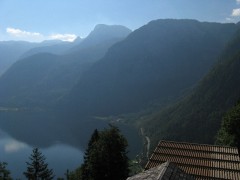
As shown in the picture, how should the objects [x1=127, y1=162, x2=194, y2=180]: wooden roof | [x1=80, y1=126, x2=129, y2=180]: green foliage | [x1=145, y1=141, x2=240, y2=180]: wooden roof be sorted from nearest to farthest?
1. [x1=127, y1=162, x2=194, y2=180]: wooden roof
2. [x1=145, y1=141, x2=240, y2=180]: wooden roof
3. [x1=80, y1=126, x2=129, y2=180]: green foliage

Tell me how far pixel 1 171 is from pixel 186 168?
3466 centimetres

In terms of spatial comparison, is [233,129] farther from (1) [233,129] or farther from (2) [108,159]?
(2) [108,159]

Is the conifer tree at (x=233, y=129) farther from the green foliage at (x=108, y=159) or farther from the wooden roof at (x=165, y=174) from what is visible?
the wooden roof at (x=165, y=174)

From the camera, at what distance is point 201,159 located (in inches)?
1513

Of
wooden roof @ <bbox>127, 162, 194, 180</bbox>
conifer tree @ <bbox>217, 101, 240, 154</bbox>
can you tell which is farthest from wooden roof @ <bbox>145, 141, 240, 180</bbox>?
conifer tree @ <bbox>217, 101, 240, 154</bbox>

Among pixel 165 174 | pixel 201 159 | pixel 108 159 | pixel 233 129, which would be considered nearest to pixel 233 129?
pixel 233 129

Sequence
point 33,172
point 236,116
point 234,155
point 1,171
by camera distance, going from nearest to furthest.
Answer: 1. point 234,155
2. point 1,171
3. point 236,116
4. point 33,172

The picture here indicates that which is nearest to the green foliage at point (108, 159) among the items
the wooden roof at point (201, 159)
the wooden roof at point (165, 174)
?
the wooden roof at point (201, 159)

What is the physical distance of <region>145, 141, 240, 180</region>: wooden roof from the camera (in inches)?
1388

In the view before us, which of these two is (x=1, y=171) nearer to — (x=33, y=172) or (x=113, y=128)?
(x=33, y=172)

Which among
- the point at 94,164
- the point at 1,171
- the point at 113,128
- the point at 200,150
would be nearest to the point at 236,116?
the point at 200,150

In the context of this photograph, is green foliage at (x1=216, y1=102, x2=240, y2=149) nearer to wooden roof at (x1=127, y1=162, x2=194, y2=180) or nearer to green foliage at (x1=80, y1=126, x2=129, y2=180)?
green foliage at (x1=80, y1=126, x2=129, y2=180)

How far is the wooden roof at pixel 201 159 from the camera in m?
35.2

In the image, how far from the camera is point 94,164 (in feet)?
148
